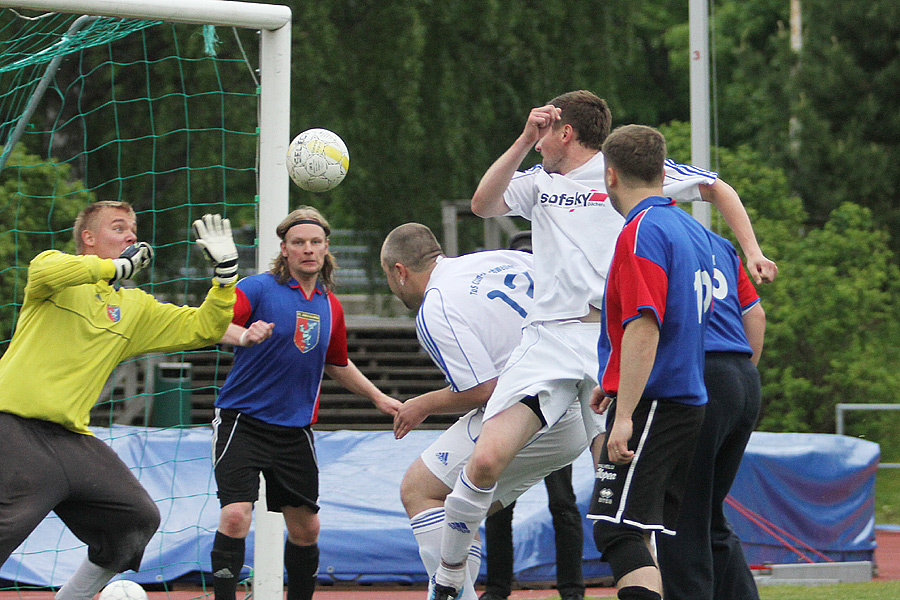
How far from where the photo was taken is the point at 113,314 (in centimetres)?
513

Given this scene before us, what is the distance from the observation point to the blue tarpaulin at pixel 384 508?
7516mm

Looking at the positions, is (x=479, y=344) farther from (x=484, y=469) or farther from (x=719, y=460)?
(x=719, y=460)

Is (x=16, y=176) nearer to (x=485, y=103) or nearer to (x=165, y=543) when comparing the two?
(x=165, y=543)

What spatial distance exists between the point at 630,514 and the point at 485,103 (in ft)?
39.5

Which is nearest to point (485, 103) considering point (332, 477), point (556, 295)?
point (332, 477)

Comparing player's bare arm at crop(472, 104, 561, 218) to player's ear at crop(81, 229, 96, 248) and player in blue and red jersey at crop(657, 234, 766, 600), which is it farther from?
player's ear at crop(81, 229, 96, 248)

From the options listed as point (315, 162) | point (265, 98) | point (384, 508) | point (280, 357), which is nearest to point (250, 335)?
point (280, 357)

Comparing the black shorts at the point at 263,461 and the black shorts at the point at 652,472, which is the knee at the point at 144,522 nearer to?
the black shorts at the point at 263,461

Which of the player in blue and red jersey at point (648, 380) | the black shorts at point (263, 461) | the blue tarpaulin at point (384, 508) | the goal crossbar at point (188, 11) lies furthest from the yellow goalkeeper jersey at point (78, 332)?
the blue tarpaulin at point (384, 508)

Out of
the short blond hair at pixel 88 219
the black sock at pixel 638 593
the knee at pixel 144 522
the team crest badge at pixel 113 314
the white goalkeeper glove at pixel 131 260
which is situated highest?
the short blond hair at pixel 88 219

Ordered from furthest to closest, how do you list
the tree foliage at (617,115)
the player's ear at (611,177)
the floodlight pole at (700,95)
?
the tree foliage at (617,115) → the floodlight pole at (700,95) → the player's ear at (611,177)

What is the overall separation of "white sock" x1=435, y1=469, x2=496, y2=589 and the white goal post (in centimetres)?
157

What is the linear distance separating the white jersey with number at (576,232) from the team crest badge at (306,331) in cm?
136

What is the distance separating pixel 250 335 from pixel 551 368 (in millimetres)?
1494
